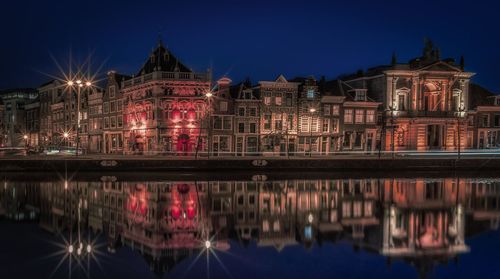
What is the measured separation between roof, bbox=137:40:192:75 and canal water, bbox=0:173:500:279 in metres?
33.0

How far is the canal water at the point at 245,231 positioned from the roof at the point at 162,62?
33045 mm

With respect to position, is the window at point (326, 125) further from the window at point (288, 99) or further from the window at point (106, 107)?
the window at point (106, 107)

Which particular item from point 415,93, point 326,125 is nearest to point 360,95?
point 326,125

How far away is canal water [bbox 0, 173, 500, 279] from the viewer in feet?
57.6

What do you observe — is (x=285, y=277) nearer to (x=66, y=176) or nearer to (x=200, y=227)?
(x=200, y=227)

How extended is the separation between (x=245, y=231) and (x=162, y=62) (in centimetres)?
5434

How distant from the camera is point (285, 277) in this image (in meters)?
16.3

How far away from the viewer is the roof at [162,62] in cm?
7412

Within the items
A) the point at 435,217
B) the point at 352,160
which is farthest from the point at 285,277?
the point at 352,160

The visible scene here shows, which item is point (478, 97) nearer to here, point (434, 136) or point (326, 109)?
point (434, 136)

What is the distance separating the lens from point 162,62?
74.7 metres

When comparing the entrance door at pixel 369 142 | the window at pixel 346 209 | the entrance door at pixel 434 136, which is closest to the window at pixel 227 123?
the entrance door at pixel 369 142

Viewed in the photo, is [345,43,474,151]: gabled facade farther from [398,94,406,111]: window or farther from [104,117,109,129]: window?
[104,117,109,129]: window

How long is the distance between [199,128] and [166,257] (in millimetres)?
51826
